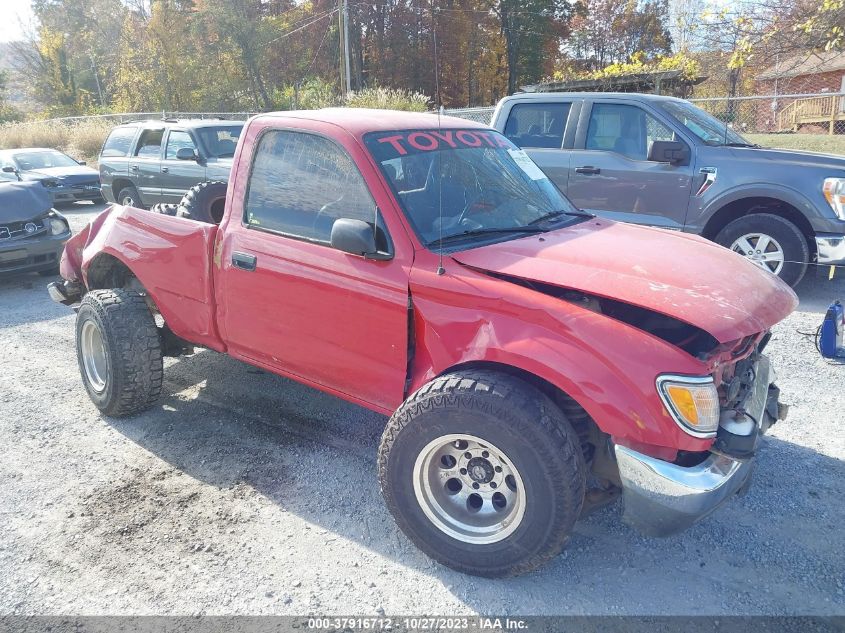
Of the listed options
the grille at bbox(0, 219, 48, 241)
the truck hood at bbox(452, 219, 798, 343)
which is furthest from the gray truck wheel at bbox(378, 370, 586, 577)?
the grille at bbox(0, 219, 48, 241)

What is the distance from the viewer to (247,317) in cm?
368

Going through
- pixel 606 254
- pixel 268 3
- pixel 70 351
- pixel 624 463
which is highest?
pixel 268 3

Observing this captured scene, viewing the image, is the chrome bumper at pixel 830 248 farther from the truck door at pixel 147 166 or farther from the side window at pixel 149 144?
the side window at pixel 149 144

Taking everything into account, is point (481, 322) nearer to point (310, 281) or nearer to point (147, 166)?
point (310, 281)

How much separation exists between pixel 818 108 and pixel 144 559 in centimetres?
3309

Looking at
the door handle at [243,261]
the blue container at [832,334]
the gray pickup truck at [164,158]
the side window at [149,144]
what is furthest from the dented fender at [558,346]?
the side window at [149,144]

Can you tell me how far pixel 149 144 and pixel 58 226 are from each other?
3.76 m

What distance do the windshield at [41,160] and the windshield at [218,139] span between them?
696 centimetres

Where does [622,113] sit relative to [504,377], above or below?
above

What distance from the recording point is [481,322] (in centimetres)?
278

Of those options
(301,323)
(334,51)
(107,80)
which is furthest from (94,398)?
(107,80)

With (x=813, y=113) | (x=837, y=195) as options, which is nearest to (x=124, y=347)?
(x=837, y=195)

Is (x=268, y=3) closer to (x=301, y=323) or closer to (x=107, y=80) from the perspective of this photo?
(x=107, y=80)

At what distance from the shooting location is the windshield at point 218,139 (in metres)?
10.9
